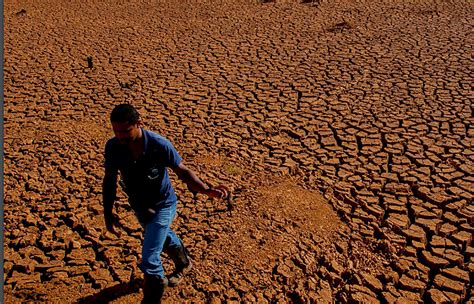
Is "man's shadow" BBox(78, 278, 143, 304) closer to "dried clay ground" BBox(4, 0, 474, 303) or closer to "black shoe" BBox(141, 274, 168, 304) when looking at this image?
"dried clay ground" BBox(4, 0, 474, 303)

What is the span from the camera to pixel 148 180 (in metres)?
2.67

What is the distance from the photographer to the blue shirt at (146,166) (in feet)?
8.70

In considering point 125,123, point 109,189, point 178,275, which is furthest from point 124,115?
point 178,275

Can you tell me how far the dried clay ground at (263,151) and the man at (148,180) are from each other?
0.53 meters

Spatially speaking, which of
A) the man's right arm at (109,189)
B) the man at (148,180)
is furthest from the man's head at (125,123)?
the man's right arm at (109,189)

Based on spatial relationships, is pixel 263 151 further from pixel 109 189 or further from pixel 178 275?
pixel 109 189

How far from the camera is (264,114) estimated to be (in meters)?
5.72

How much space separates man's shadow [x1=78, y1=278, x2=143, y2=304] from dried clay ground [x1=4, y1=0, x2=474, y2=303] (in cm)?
1

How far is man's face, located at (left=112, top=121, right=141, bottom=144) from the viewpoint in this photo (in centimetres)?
254

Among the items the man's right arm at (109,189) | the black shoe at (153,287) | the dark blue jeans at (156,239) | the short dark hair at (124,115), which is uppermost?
the short dark hair at (124,115)

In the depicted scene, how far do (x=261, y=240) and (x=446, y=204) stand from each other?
1613 mm

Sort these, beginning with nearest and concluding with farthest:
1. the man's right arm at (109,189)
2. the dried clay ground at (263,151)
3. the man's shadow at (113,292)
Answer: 1. the man's right arm at (109,189)
2. the man's shadow at (113,292)
3. the dried clay ground at (263,151)

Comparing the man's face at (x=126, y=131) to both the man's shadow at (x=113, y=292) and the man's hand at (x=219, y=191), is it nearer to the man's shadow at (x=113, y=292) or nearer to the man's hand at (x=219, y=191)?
the man's hand at (x=219, y=191)

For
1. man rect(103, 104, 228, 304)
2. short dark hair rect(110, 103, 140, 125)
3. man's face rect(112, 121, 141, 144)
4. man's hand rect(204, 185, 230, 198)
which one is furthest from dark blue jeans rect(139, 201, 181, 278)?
short dark hair rect(110, 103, 140, 125)
